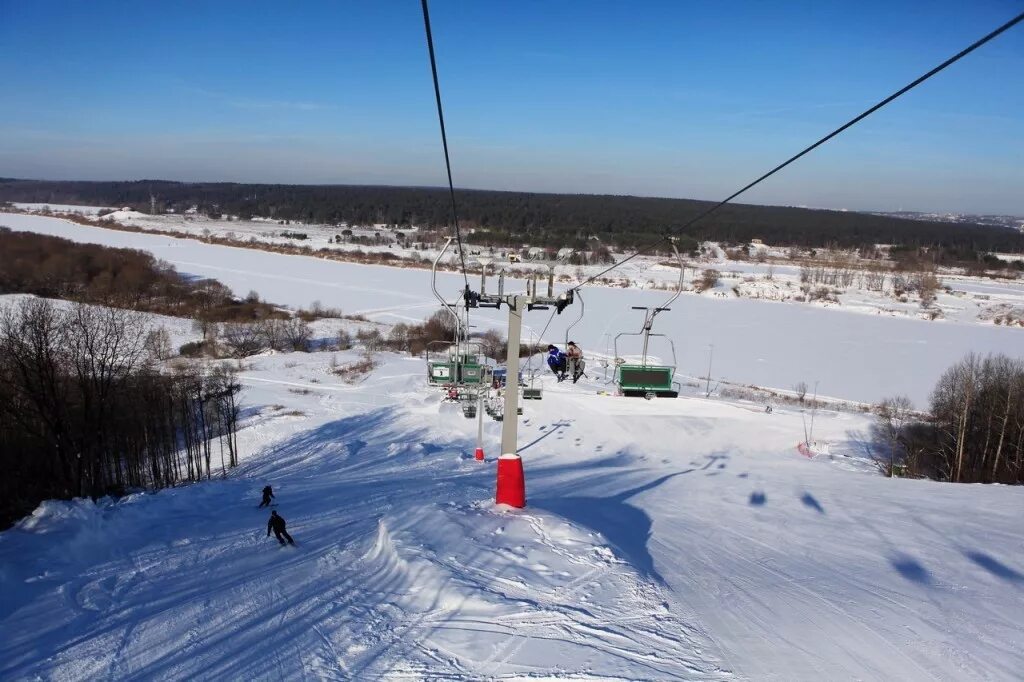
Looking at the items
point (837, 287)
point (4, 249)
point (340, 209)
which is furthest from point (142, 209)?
point (837, 287)

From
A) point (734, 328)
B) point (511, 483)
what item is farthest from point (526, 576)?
point (734, 328)


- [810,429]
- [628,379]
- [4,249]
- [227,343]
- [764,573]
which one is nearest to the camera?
[764,573]

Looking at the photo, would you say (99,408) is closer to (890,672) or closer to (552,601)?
(552,601)

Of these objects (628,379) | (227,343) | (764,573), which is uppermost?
(628,379)

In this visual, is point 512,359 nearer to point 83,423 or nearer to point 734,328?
point 83,423

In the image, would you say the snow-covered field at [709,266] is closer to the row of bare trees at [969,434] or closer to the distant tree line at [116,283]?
the row of bare trees at [969,434]

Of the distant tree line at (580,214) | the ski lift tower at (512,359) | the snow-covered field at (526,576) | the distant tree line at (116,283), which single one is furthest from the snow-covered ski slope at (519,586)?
the distant tree line at (580,214)

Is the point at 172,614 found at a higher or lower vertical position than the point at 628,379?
lower

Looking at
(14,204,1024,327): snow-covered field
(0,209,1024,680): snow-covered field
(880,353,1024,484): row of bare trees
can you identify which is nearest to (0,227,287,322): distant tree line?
(14,204,1024,327): snow-covered field
